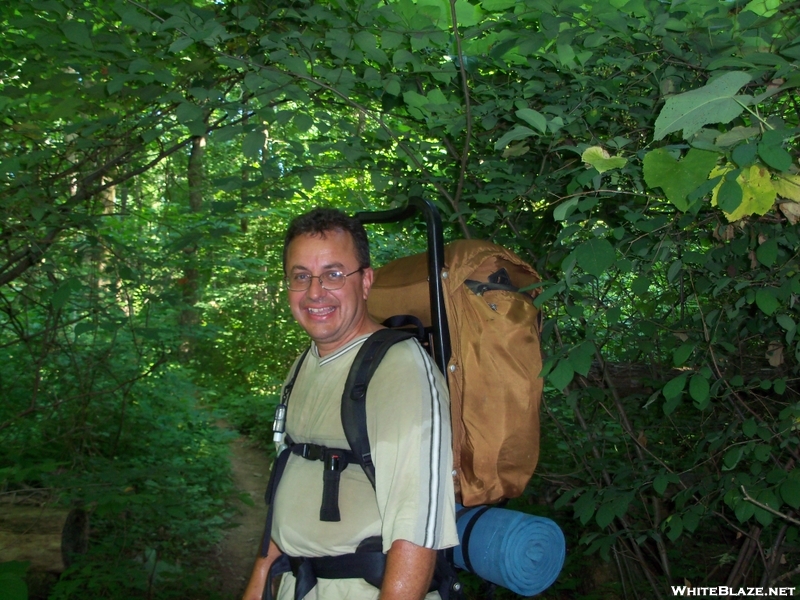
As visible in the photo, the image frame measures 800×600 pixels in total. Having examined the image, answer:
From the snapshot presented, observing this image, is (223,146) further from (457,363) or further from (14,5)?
(457,363)

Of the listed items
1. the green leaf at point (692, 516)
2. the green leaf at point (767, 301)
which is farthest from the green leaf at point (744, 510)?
the green leaf at point (767, 301)

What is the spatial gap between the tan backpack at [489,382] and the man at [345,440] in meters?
0.12

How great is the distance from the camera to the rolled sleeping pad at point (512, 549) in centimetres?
170

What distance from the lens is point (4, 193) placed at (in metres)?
4.13

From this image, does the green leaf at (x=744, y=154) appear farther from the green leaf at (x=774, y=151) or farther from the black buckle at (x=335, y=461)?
the black buckle at (x=335, y=461)

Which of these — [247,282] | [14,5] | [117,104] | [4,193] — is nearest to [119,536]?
[4,193]

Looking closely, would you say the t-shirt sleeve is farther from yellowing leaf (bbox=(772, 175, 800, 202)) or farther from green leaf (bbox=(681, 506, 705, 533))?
green leaf (bbox=(681, 506, 705, 533))

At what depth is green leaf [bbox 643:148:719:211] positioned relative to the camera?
4.15 ft

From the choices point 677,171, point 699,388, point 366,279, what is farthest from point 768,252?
point 366,279

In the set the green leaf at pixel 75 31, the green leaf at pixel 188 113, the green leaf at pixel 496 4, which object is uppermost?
the green leaf at pixel 75 31

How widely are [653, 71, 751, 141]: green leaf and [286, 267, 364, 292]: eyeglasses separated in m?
1.20

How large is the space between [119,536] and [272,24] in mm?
4668

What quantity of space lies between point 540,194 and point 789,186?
174cm

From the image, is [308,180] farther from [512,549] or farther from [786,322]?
[786,322]
